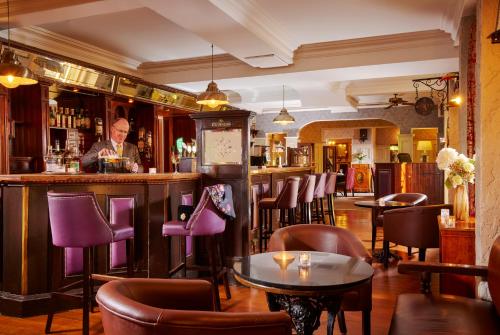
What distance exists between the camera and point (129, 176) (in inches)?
154

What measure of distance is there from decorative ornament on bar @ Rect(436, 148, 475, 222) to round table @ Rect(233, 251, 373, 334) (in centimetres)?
181

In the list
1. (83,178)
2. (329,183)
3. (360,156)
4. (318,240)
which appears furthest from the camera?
(360,156)

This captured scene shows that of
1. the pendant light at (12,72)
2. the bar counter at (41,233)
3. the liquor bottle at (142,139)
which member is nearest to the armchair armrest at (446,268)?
the bar counter at (41,233)

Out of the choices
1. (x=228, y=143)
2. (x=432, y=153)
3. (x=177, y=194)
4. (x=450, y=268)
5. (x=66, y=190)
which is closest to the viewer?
(x=450, y=268)

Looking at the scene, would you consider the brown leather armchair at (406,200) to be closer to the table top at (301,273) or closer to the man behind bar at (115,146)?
the man behind bar at (115,146)

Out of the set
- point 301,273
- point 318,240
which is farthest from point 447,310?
point 318,240

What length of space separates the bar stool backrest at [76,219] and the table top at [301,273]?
1.39 m

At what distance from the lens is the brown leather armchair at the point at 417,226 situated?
4.56 meters

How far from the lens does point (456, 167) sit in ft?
12.3

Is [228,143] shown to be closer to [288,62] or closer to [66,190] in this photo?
[66,190]

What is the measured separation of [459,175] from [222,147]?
2.23 meters

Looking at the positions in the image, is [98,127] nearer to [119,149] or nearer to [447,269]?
[119,149]

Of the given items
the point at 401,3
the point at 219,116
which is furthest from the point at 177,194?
the point at 401,3

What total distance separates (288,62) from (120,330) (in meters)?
6.48
